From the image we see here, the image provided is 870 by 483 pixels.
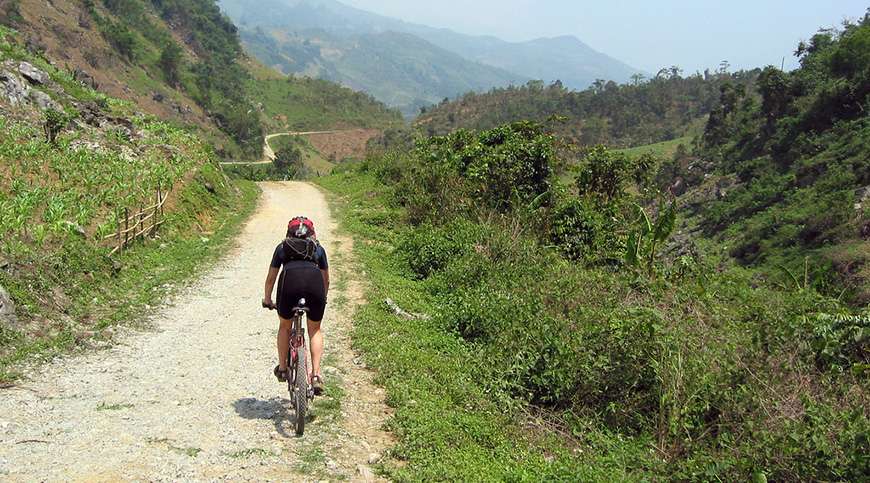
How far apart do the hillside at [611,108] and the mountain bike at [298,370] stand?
3391 inches

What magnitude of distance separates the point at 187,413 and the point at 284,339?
123 centimetres

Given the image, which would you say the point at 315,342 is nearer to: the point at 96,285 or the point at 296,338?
the point at 296,338

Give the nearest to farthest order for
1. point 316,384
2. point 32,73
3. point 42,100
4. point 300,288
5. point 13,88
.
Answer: point 300,288 < point 316,384 < point 13,88 < point 42,100 < point 32,73

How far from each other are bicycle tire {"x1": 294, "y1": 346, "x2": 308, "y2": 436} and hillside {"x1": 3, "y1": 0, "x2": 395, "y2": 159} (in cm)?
5904

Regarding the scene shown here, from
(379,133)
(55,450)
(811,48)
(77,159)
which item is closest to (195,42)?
(379,133)

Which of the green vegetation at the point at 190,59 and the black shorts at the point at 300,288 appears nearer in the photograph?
the black shorts at the point at 300,288

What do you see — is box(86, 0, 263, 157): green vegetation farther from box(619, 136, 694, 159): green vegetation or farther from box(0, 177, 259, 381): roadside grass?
box(0, 177, 259, 381): roadside grass

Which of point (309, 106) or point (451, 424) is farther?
point (309, 106)

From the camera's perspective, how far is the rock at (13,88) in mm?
A: 21891

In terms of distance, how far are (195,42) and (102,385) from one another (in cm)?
12078

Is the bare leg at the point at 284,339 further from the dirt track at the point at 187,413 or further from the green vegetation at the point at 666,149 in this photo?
the green vegetation at the point at 666,149

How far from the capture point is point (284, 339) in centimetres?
607

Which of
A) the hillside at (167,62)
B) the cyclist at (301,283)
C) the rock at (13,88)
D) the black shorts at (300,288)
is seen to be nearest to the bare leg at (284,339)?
the cyclist at (301,283)

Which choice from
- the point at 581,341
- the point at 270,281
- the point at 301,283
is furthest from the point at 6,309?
the point at 581,341
